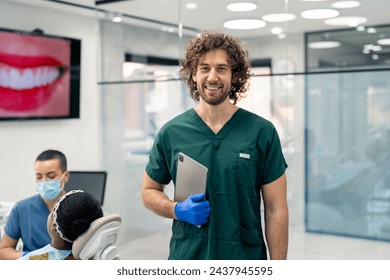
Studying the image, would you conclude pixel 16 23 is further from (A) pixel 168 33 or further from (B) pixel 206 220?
(B) pixel 206 220

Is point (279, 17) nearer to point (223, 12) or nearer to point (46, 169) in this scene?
point (223, 12)

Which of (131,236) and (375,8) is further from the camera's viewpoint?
(131,236)

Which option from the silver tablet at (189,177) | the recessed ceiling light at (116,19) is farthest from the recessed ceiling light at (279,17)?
the silver tablet at (189,177)

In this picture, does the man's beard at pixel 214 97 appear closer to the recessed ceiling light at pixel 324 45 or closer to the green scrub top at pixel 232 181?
the green scrub top at pixel 232 181

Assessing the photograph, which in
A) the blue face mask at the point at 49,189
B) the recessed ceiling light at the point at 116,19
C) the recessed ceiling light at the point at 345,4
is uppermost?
the recessed ceiling light at the point at 116,19

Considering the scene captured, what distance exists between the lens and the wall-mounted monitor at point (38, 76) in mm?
4020

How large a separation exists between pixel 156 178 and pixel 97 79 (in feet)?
9.90

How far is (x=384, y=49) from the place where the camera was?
3.38 m

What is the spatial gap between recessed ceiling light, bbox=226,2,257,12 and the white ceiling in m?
0.02

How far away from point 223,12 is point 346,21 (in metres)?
0.91

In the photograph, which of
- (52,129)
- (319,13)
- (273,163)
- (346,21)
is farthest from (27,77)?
(273,163)

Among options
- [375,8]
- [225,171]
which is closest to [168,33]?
[375,8]

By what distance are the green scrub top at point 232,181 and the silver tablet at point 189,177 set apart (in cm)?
4

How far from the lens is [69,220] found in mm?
1558
